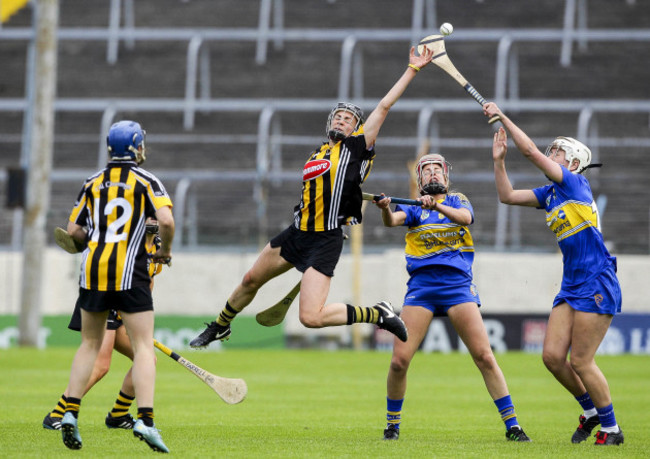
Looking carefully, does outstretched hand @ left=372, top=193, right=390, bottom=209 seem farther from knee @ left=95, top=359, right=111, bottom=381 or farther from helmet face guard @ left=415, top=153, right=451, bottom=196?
knee @ left=95, top=359, right=111, bottom=381

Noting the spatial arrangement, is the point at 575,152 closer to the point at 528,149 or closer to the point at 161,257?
the point at 528,149

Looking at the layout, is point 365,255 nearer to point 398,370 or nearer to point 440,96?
point 440,96

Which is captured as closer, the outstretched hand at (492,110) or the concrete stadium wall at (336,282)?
the outstretched hand at (492,110)

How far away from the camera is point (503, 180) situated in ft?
28.7

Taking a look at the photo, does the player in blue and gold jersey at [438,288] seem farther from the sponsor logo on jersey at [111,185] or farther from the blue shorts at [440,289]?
the sponsor logo on jersey at [111,185]

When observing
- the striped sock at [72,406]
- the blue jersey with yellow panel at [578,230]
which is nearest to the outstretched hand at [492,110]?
the blue jersey with yellow panel at [578,230]

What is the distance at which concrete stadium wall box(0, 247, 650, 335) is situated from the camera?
73.8 ft

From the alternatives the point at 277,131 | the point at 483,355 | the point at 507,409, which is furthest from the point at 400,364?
the point at 277,131

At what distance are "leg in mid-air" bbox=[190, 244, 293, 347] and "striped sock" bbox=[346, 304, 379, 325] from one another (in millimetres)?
610

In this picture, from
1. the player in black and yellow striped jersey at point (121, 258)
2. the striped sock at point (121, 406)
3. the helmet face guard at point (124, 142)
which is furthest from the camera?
the striped sock at point (121, 406)

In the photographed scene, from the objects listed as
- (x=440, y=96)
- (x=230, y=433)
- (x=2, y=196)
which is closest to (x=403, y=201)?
(x=230, y=433)

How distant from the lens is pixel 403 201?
8742mm

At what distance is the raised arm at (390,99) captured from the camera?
8.92m

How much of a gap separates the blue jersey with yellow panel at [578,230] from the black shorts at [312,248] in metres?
1.74
